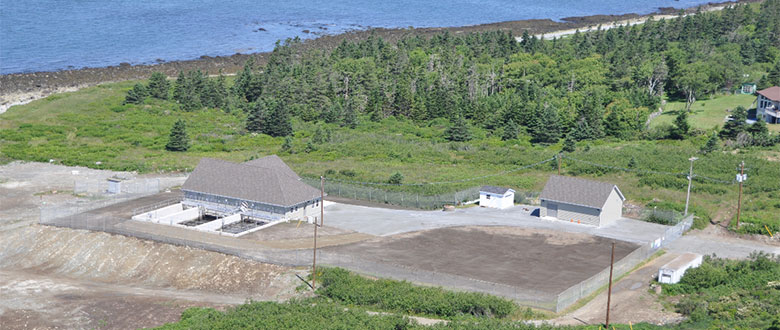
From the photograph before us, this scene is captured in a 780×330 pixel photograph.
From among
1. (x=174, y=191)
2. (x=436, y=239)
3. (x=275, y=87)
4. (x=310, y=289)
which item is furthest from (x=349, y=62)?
(x=310, y=289)

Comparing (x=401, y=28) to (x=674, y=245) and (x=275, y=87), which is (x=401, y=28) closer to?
(x=275, y=87)

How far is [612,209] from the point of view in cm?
6656

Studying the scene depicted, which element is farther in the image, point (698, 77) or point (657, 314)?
point (698, 77)

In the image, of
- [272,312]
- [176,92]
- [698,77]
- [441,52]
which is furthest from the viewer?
[441,52]

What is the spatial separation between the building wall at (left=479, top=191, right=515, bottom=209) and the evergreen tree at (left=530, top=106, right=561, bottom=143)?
30.1 m

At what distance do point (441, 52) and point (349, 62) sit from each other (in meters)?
15.7

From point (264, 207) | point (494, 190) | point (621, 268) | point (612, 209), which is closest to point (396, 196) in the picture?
point (494, 190)

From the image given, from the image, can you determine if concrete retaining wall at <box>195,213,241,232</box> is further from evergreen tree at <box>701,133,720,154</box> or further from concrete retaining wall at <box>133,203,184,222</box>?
evergreen tree at <box>701,133,720,154</box>

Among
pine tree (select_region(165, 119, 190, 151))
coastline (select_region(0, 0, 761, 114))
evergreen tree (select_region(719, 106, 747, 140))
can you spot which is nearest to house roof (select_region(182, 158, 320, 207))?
pine tree (select_region(165, 119, 190, 151))

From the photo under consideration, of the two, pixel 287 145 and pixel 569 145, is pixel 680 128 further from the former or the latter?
pixel 287 145

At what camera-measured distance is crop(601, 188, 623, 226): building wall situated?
215 feet

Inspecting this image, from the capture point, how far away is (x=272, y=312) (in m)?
47.4

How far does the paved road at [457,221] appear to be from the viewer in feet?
210

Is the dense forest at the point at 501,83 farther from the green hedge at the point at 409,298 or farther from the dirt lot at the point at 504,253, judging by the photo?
the green hedge at the point at 409,298
